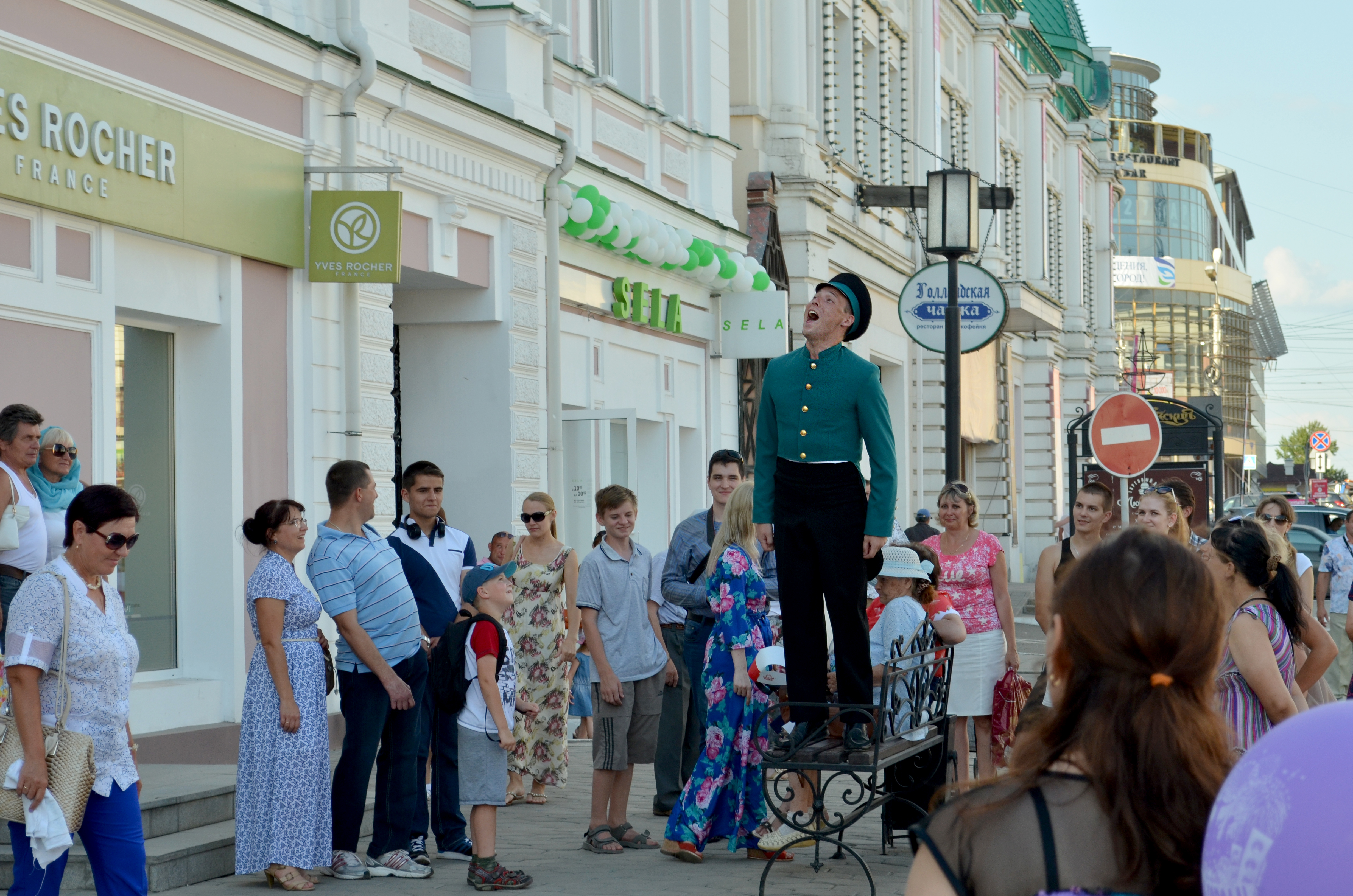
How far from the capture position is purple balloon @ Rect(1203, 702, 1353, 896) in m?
2.03

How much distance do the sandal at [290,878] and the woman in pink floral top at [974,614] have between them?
3427 millimetres

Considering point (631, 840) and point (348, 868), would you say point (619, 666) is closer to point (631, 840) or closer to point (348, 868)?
point (631, 840)

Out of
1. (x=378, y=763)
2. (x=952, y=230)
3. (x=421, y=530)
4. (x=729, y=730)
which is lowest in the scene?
(x=378, y=763)

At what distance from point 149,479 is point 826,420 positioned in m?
4.99

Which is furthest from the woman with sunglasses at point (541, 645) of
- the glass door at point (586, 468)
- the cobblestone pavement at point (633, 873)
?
the glass door at point (586, 468)

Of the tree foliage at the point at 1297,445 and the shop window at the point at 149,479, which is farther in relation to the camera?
the tree foliage at the point at 1297,445

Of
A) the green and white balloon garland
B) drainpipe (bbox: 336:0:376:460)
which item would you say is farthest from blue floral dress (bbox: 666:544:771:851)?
the green and white balloon garland

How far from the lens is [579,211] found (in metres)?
14.4

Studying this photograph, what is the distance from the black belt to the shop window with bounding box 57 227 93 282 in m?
2.08

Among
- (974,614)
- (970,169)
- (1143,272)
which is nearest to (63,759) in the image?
(974,614)

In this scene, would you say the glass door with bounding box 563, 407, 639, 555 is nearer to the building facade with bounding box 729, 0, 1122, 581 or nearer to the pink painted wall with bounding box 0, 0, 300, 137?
the pink painted wall with bounding box 0, 0, 300, 137

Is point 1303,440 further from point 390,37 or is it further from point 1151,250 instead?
point 390,37

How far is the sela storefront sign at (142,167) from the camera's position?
27.3 feet

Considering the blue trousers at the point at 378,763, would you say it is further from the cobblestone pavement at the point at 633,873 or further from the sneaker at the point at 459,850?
the sneaker at the point at 459,850
